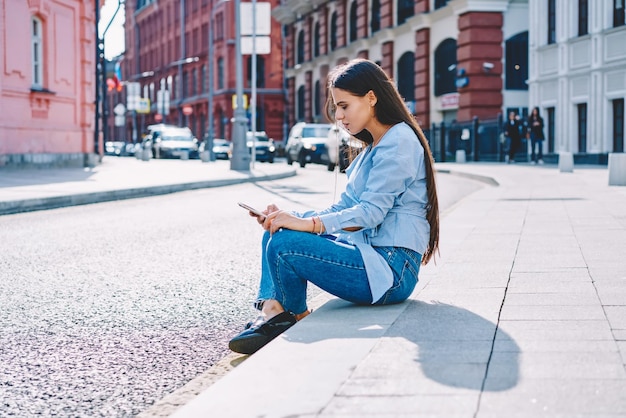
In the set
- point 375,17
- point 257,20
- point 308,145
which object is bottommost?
point 308,145

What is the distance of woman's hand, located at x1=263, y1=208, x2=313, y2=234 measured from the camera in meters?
4.66

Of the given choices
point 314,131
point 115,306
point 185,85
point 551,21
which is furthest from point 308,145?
point 185,85

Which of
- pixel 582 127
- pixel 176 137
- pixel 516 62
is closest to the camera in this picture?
pixel 582 127

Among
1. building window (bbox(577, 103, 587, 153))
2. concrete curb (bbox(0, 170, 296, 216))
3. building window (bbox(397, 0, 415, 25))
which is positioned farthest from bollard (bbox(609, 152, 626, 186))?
building window (bbox(397, 0, 415, 25))

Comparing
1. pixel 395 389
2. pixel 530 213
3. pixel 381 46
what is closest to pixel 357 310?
pixel 395 389

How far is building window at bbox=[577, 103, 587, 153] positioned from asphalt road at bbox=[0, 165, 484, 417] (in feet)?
65.4

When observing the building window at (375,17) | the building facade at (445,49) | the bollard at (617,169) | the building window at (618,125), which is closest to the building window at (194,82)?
the building facade at (445,49)

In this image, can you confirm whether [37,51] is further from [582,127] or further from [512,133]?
[582,127]

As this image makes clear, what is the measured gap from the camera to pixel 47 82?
28.2 meters

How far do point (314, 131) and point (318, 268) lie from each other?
1271 inches

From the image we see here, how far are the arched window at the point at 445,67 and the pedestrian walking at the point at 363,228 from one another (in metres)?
34.4

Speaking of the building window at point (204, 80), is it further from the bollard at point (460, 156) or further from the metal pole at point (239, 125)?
the metal pole at point (239, 125)

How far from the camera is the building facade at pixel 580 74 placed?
28.2 metres

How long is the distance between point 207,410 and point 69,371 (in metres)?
1.39
